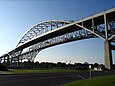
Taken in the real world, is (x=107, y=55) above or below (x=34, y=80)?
above

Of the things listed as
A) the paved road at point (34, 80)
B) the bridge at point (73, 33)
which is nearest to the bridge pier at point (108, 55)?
the bridge at point (73, 33)

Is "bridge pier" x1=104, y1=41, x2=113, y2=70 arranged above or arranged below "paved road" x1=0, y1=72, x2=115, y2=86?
above

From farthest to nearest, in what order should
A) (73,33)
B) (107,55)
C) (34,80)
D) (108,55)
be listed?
(73,33) < (107,55) < (108,55) < (34,80)

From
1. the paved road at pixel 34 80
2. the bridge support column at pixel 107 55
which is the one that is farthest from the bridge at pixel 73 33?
the paved road at pixel 34 80

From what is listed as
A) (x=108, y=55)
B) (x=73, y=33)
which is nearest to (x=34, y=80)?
(x=108, y=55)

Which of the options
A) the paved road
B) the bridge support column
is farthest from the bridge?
the paved road

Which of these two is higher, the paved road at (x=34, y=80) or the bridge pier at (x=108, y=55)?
the bridge pier at (x=108, y=55)

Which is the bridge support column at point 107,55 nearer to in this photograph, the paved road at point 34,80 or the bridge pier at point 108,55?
the bridge pier at point 108,55

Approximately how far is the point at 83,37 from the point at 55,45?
2834 centimetres

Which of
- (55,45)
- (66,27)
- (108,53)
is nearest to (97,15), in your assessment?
(108,53)

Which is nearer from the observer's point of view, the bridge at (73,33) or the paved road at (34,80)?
the paved road at (34,80)

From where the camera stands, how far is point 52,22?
9512cm

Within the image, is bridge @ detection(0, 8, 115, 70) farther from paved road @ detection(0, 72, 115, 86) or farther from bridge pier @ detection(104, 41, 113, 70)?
paved road @ detection(0, 72, 115, 86)

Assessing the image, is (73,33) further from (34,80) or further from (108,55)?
(34,80)
